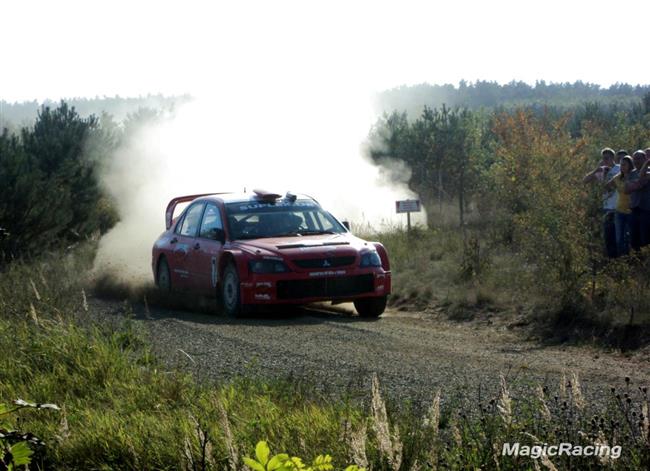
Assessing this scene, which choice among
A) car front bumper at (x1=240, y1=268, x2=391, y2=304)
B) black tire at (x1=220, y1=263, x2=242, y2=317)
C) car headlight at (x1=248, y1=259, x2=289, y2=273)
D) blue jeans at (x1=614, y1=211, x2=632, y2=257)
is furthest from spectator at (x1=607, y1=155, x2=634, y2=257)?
black tire at (x1=220, y1=263, x2=242, y2=317)

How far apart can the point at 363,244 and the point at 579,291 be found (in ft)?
9.53

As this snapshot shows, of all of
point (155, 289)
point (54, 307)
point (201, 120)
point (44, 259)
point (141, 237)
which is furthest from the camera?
point (201, 120)

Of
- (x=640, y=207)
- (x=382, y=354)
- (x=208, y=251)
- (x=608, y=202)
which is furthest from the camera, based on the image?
(x=208, y=251)

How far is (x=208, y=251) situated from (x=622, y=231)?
539 cm

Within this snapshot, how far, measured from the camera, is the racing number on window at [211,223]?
16078mm

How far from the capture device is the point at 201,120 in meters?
36.4

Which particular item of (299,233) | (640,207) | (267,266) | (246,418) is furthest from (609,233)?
(246,418)

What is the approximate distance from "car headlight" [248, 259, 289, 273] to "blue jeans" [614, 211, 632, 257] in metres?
4.25

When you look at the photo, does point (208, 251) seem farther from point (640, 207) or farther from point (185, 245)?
point (640, 207)

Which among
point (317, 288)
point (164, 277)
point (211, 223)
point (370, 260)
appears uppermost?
point (211, 223)

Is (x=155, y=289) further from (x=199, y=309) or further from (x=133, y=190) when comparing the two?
(x=133, y=190)

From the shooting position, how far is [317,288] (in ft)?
48.5

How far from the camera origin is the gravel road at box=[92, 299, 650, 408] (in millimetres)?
8859

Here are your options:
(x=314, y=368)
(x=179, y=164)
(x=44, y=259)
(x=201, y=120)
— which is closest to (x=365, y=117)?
(x=201, y=120)
